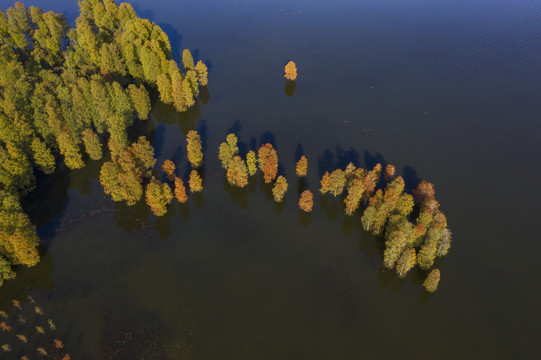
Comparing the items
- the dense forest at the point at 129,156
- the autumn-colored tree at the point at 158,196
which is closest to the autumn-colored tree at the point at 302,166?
the dense forest at the point at 129,156

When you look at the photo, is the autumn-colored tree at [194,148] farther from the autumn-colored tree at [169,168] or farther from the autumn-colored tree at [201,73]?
the autumn-colored tree at [201,73]

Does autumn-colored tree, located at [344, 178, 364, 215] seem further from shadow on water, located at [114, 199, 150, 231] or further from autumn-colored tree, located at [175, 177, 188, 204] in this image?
shadow on water, located at [114, 199, 150, 231]

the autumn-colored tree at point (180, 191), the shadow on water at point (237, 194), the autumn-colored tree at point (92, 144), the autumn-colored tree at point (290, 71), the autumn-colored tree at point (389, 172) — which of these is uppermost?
the autumn-colored tree at point (290, 71)

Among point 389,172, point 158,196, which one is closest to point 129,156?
point 158,196

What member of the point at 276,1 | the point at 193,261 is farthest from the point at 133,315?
the point at 276,1

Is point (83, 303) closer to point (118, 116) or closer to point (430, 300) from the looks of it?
point (118, 116)

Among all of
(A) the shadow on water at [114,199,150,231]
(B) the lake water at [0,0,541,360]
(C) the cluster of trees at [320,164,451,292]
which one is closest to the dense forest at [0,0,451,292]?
(C) the cluster of trees at [320,164,451,292]
